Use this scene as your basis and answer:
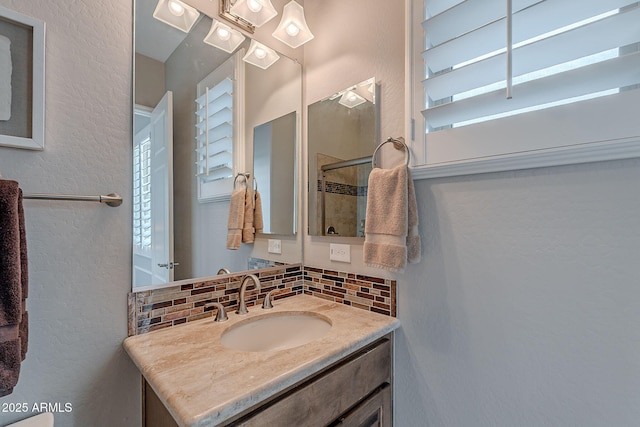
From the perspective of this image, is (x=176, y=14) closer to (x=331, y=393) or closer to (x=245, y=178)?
(x=245, y=178)

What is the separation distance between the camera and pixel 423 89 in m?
1.06

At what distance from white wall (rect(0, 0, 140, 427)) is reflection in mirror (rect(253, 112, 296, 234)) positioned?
593 millimetres

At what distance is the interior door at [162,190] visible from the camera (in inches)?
40.9

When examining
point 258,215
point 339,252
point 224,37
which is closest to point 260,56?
point 224,37

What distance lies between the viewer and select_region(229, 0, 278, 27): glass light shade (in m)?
1.24

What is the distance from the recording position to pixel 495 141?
2.96 ft

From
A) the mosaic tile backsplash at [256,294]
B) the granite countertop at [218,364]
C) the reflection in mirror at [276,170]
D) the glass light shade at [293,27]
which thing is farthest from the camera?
the reflection in mirror at [276,170]

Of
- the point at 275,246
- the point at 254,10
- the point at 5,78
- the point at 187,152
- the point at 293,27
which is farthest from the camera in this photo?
the point at 275,246

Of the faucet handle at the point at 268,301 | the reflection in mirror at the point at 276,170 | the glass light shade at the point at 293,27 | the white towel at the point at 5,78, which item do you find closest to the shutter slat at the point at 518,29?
the glass light shade at the point at 293,27

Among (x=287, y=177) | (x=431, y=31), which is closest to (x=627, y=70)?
(x=431, y=31)

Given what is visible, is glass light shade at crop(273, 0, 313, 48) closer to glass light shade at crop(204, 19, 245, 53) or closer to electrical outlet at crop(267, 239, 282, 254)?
glass light shade at crop(204, 19, 245, 53)

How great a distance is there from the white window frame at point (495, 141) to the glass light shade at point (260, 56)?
0.69 meters

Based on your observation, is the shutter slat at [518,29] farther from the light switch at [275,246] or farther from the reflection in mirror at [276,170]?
the light switch at [275,246]

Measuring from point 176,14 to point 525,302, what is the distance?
1629 millimetres
